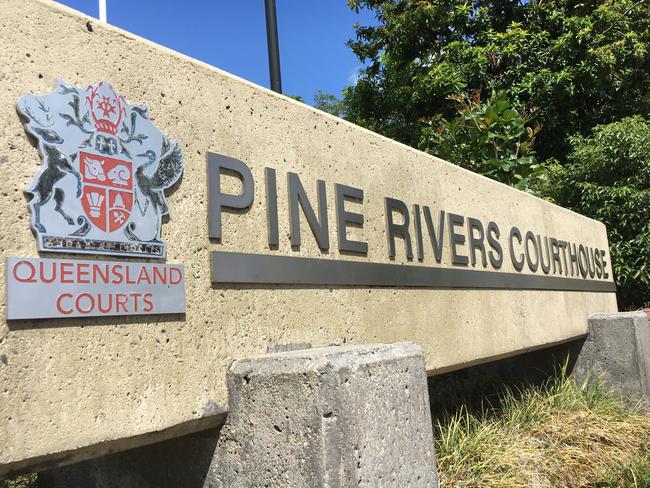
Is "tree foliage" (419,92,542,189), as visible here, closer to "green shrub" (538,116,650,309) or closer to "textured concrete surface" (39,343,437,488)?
"green shrub" (538,116,650,309)

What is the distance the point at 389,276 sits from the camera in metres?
3.57

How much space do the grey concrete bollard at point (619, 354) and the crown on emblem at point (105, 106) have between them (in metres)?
5.80

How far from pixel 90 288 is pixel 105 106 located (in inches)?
26.8

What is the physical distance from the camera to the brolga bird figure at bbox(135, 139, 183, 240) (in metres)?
2.27

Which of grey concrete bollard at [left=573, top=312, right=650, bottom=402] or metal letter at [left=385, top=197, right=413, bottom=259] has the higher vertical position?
metal letter at [left=385, top=197, right=413, bottom=259]

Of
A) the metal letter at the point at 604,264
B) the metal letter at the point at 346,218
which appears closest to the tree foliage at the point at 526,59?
the metal letter at the point at 604,264

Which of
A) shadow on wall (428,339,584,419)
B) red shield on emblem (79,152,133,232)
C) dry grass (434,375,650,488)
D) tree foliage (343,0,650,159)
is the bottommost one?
dry grass (434,375,650,488)

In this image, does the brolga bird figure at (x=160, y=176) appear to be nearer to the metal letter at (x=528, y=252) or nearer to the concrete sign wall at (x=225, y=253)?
the concrete sign wall at (x=225, y=253)

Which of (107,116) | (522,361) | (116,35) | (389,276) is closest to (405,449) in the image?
(389,276)

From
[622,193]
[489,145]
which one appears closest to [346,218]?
[489,145]

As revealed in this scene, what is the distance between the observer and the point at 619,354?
638 centimetres

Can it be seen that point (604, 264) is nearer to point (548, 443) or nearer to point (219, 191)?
point (548, 443)

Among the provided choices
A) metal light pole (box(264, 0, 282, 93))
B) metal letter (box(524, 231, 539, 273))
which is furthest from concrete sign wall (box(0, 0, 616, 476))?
metal light pole (box(264, 0, 282, 93))

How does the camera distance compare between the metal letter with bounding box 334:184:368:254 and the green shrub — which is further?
the green shrub
